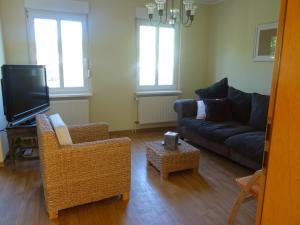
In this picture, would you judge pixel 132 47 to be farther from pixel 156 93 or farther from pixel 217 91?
pixel 217 91

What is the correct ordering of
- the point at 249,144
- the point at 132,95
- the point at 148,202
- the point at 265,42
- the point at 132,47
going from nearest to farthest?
the point at 148,202 → the point at 249,144 → the point at 265,42 → the point at 132,47 → the point at 132,95

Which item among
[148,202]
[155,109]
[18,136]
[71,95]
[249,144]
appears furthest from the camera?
[155,109]

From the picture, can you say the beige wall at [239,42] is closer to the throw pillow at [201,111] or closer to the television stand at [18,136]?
the throw pillow at [201,111]

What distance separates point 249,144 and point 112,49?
2767mm

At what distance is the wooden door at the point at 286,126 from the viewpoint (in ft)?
2.44

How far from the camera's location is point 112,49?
4219 mm

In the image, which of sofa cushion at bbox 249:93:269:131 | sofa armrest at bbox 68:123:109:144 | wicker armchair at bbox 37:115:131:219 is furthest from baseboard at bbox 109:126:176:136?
wicker armchair at bbox 37:115:131:219

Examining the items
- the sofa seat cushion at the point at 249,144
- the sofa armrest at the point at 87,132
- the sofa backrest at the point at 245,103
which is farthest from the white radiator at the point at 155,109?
the sofa seat cushion at the point at 249,144

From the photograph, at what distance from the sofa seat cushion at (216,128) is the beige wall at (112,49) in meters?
1.35

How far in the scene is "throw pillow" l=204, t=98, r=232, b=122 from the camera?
3721 mm

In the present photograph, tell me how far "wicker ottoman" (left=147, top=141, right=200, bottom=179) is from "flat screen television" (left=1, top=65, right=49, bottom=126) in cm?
169

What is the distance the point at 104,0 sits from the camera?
158 inches

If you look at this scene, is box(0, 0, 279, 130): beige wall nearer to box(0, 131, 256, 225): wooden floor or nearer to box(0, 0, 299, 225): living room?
box(0, 0, 299, 225): living room

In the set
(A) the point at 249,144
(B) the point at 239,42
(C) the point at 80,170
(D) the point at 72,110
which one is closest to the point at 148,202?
(C) the point at 80,170
